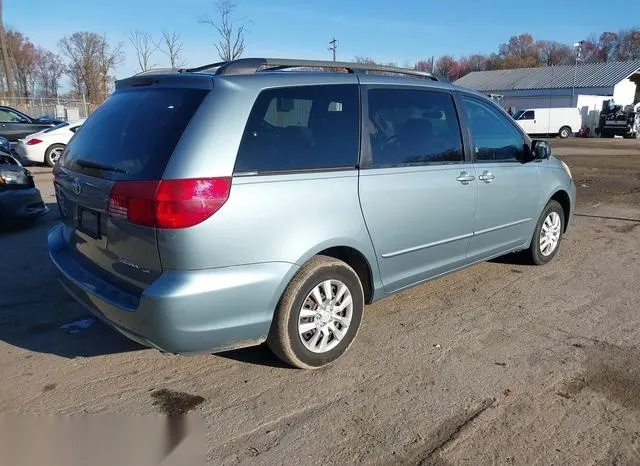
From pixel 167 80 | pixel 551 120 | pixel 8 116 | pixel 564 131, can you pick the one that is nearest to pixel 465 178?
pixel 167 80

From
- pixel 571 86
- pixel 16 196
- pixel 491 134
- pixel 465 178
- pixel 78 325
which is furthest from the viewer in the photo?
pixel 571 86

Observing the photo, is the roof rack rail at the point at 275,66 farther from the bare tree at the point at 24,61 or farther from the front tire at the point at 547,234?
the bare tree at the point at 24,61

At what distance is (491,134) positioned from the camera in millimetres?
4777

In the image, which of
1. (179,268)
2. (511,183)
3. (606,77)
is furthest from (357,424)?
(606,77)

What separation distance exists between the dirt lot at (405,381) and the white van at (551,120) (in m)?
33.9

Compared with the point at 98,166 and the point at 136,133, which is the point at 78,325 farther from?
the point at 136,133

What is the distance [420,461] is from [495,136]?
315 centimetres

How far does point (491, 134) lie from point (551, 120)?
35.1 meters

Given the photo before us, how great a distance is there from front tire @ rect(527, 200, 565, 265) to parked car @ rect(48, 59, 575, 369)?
1499 mm

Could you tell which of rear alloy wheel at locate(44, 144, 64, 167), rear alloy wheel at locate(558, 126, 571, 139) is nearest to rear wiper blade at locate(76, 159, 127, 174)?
rear alloy wheel at locate(44, 144, 64, 167)

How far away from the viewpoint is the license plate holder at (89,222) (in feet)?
10.5

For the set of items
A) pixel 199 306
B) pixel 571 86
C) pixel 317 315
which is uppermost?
pixel 571 86

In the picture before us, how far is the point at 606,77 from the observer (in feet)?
152

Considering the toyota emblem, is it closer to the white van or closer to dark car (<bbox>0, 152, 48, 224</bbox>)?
dark car (<bbox>0, 152, 48, 224</bbox>)
